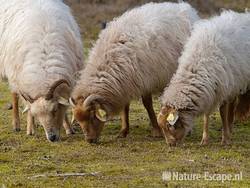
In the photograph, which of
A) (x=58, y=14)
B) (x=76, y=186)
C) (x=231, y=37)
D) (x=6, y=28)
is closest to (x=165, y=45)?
(x=231, y=37)

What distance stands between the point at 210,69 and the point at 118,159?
2.06 metres

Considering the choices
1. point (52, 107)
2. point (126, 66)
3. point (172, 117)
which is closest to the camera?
point (172, 117)

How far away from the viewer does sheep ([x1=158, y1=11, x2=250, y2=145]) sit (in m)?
10.9

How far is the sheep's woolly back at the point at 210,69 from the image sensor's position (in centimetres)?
1094

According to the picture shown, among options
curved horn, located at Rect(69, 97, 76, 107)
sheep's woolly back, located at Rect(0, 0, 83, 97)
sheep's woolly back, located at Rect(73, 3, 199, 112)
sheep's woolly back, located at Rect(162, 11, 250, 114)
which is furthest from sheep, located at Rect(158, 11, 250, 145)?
sheep's woolly back, located at Rect(0, 0, 83, 97)

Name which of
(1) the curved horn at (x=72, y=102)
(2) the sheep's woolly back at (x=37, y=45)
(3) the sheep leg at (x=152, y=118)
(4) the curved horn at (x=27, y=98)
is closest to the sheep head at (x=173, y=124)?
(3) the sheep leg at (x=152, y=118)

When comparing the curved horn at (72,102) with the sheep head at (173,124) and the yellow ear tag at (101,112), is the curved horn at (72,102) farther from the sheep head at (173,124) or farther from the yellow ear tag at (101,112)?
the sheep head at (173,124)

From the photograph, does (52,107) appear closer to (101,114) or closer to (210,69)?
(101,114)

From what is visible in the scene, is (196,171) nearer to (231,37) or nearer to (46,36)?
(231,37)

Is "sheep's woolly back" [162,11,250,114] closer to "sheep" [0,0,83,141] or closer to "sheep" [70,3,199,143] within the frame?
"sheep" [70,3,199,143]

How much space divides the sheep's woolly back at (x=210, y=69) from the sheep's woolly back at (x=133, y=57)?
0.72 meters

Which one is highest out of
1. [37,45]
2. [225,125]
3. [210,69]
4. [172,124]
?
[210,69]

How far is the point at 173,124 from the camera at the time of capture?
11.0 metres

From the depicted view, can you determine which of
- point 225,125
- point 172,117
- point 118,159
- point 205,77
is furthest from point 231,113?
point 118,159
